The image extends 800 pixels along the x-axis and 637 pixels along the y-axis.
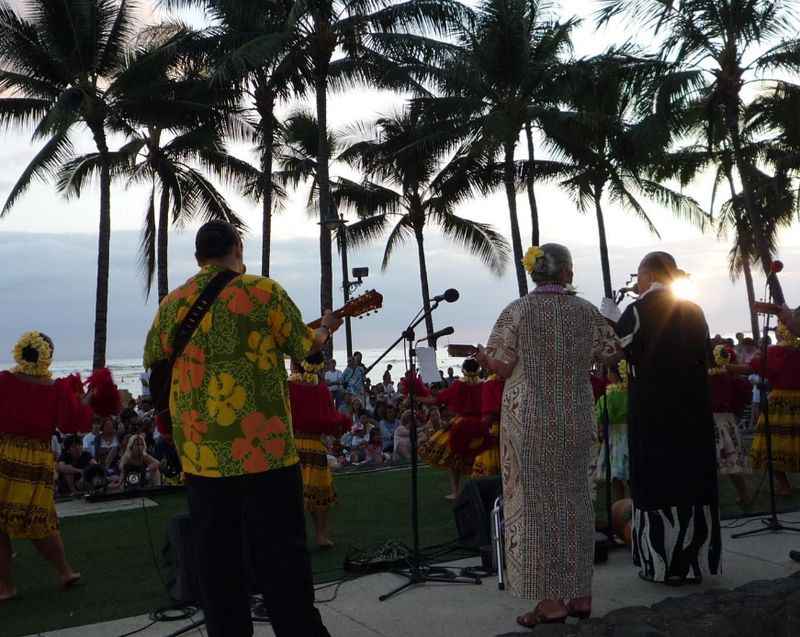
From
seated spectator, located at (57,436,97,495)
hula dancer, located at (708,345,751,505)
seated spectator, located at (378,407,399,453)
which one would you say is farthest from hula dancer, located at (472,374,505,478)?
seated spectator, located at (378,407,399,453)

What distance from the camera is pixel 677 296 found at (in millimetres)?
5238

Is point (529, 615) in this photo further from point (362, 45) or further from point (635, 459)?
point (362, 45)

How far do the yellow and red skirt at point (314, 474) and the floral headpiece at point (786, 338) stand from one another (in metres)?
4.58

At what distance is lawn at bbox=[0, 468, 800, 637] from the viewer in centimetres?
552

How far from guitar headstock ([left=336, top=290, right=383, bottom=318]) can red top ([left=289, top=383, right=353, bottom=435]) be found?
229 centimetres

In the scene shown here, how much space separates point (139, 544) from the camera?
305 inches

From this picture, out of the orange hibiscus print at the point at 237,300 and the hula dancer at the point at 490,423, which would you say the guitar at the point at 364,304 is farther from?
the hula dancer at the point at 490,423

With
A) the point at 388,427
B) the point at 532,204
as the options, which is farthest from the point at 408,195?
the point at 388,427

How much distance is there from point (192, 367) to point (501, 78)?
2125 centimetres

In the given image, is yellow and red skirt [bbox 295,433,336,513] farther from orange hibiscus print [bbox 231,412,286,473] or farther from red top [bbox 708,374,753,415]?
red top [bbox 708,374,753,415]

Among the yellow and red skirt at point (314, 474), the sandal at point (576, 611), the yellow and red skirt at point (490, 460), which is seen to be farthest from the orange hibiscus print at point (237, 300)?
the yellow and red skirt at point (490, 460)

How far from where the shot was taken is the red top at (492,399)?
784cm

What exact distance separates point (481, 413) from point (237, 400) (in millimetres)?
5179

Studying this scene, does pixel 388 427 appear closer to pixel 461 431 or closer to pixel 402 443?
pixel 402 443
